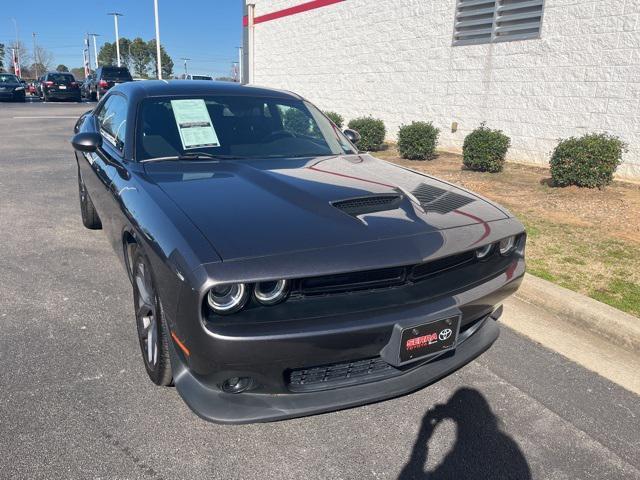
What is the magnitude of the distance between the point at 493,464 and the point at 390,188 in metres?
1.45

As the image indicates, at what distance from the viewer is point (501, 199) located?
654cm

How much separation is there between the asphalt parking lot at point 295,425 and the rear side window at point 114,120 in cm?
122

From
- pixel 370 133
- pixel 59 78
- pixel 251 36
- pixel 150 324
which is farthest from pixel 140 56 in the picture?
pixel 150 324

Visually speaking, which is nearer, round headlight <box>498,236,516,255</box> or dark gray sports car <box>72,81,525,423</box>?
dark gray sports car <box>72,81,525,423</box>

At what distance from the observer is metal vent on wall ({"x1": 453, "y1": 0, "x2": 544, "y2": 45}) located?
29.0 feet

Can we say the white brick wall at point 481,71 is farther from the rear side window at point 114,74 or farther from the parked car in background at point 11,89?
the parked car in background at point 11,89

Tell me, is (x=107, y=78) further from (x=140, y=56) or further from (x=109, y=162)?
(x=140, y=56)

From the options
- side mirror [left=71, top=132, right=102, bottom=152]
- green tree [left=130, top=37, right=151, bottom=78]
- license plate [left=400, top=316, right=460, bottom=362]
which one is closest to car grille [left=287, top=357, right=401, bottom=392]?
license plate [left=400, top=316, right=460, bottom=362]

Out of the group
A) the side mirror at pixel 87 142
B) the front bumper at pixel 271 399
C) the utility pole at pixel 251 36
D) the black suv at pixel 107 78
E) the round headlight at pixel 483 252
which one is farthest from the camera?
the black suv at pixel 107 78

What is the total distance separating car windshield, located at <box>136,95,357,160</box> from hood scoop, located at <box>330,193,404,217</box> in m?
1.08

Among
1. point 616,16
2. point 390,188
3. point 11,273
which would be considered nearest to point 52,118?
point 11,273

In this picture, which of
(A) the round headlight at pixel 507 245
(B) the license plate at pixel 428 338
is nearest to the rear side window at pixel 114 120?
(B) the license plate at pixel 428 338

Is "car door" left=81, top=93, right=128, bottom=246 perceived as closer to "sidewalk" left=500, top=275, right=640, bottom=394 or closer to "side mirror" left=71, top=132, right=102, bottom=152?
"side mirror" left=71, top=132, right=102, bottom=152

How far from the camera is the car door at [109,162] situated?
3.26m
